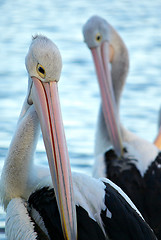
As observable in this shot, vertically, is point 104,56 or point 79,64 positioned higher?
point 79,64

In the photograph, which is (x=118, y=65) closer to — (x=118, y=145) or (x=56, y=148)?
(x=118, y=145)

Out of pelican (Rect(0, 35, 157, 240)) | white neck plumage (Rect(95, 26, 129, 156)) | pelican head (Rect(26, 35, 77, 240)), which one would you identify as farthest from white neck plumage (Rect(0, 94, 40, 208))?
white neck plumage (Rect(95, 26, 129, 156))

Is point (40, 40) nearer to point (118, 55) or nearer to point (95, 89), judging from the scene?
point (118, 55)

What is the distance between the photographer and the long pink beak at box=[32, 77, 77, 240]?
3113 millimetres

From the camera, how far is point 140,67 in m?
8.82

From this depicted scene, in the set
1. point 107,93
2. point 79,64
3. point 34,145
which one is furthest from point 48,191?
point 79,64

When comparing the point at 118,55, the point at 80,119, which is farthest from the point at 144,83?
the point at 118,55

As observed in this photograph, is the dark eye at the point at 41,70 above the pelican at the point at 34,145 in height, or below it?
above

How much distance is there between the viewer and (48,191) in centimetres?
337

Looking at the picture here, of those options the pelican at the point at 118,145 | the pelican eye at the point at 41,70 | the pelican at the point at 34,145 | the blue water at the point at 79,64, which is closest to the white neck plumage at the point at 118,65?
the pelican at the point at 118,145

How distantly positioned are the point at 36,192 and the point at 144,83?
494 cm

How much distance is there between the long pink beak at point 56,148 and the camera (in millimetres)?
3113

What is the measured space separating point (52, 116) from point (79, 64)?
560 centimetres

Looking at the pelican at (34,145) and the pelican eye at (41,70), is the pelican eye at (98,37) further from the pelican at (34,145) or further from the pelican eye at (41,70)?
the pelican eye at (41,70)
